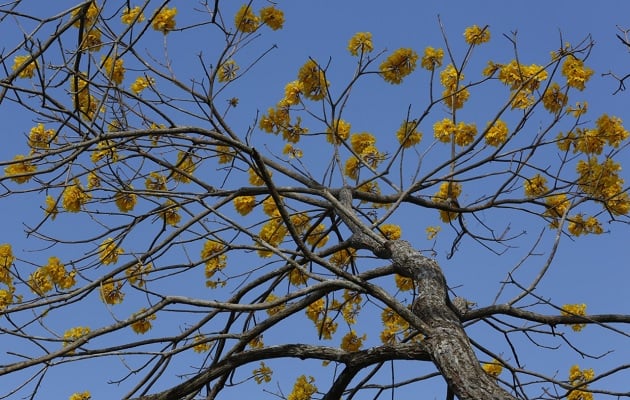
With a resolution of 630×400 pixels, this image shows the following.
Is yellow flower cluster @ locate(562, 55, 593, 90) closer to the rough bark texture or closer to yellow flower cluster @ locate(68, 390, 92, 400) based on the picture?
the rough bark texture

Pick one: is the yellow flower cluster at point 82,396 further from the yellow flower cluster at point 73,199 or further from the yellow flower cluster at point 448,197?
the yellow flower cluster at point 448,197

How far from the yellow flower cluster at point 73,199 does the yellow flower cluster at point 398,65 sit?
7.57 ft

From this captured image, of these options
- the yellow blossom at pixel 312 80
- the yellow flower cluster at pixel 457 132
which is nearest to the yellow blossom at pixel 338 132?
the yellow blossom at pixel 312 80

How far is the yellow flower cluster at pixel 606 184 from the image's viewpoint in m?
5.55

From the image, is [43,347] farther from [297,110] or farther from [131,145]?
[297,110]

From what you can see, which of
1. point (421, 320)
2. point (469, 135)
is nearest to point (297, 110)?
point (469, 135)

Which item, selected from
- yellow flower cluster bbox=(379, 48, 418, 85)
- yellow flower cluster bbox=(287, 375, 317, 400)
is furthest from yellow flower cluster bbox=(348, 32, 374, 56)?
yellow flower cluster bbox=(287, 375, 317, 400)

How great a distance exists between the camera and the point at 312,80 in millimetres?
→ 5566

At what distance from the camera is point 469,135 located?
577 centimetres

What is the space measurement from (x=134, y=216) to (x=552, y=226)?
3.23 meters

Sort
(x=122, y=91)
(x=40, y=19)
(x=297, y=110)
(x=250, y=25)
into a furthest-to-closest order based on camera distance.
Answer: (x=297, y=110) → (x=250, y=25) → (x=122, y=91) → (x=40, y=19)

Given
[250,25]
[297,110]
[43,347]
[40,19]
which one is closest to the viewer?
[40,19]

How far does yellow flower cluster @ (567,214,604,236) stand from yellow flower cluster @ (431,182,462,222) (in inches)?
36.1

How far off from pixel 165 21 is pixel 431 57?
2.02 meters
